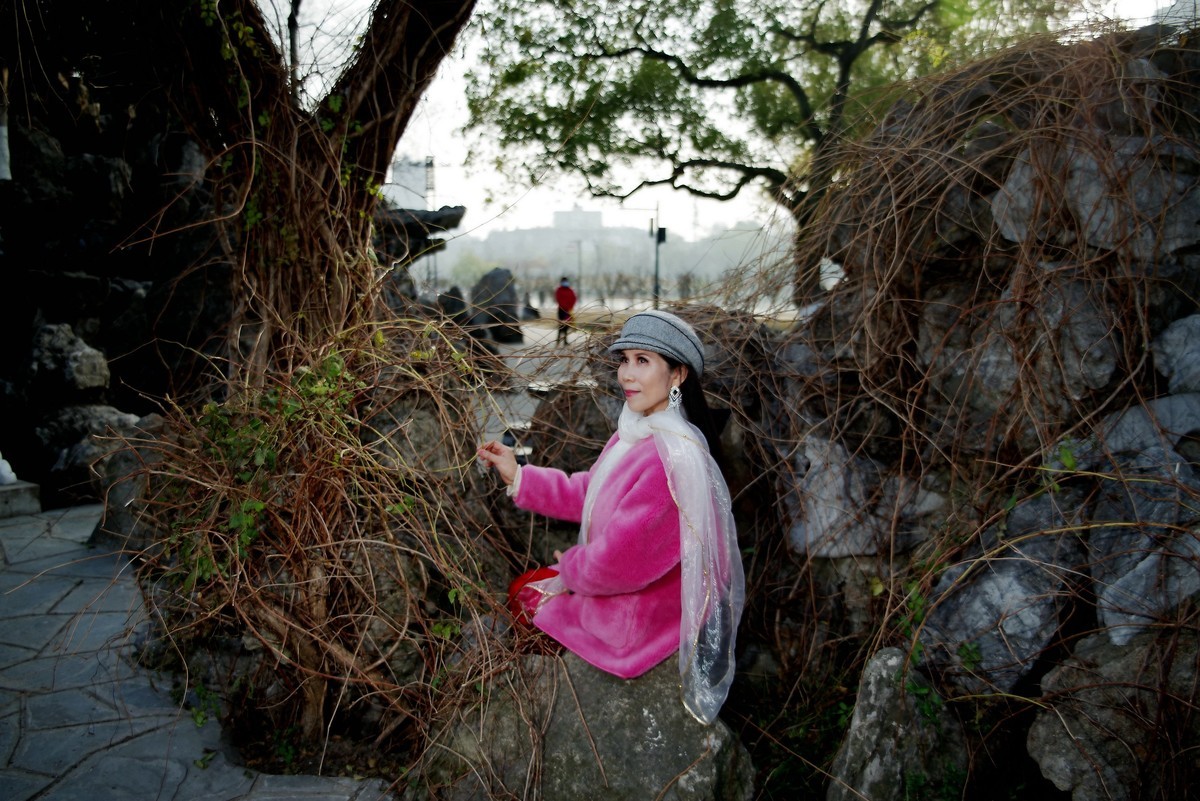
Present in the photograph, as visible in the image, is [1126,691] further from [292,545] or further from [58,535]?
[58,535]

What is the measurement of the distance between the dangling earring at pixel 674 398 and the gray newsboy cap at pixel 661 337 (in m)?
0.10

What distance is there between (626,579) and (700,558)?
252 mm

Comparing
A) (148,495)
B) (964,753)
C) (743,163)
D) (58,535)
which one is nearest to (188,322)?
(58,535)

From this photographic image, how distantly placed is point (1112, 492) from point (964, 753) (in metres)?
1.07

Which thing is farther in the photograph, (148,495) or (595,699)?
(148,495)

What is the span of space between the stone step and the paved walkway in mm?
2069

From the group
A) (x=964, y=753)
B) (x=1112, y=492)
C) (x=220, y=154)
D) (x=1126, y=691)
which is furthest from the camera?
(x=220, y=154)

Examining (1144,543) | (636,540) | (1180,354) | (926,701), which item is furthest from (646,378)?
(1180,354)

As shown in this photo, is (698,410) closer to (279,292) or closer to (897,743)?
(897,743)

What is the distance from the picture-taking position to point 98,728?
2.96 meters

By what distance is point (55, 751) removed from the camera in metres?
2.78

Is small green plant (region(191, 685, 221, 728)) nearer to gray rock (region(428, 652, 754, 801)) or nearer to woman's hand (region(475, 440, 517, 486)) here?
gray rock (region(428, 652, 754, 801))

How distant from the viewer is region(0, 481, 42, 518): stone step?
5836 mm

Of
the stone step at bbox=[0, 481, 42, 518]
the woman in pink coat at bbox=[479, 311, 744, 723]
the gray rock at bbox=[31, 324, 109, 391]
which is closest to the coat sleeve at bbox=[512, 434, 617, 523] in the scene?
the woman in pink coat at bbox=[479, 311, 744, 723]
